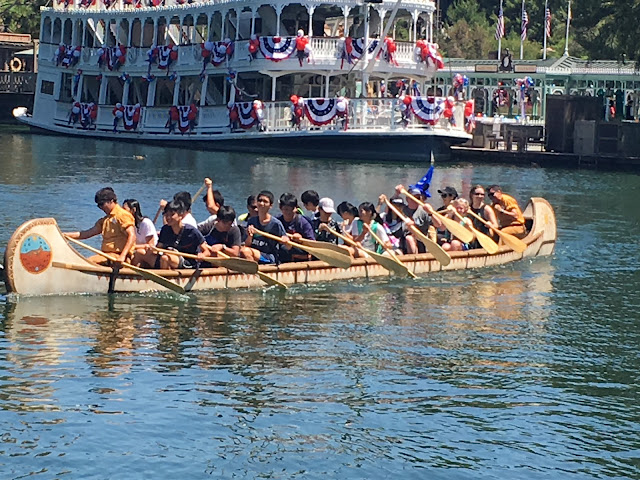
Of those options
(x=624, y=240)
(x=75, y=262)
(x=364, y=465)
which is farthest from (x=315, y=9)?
(x=364, y=465)

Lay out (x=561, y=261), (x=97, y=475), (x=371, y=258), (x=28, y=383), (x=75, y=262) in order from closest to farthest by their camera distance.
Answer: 1. (x=97, y=475)
2. (x=28, y=383)
3. (x=75, y=262)
4. (x=371, y=258)
5. (x=561, y=261)

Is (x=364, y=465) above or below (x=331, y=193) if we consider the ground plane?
below

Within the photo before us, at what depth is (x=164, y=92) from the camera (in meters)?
56.0

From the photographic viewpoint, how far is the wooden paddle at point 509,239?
23219mm

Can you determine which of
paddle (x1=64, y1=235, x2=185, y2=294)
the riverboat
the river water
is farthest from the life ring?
paddle (x1=64, y1=235, x2=185, y2=294)

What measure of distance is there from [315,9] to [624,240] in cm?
2287

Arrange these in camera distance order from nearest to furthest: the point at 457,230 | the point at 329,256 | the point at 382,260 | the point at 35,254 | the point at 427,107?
1. the point at 35,254
2. the point at 329,256
3. the point at 382,260
4. the point at 457,230
5. the point at 427,107

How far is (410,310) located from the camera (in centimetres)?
1914

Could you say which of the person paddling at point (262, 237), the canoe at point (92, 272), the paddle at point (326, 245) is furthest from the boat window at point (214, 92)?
the person paddling at point (262, 237)

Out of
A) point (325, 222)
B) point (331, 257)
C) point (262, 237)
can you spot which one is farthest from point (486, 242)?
point (262, 237)

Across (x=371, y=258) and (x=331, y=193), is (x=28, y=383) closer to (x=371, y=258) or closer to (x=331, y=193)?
(x=371, y=258)

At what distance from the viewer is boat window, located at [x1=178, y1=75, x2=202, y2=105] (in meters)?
53.0

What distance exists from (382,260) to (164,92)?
3638 centimetres

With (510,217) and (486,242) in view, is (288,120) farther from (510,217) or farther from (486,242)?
(486,242)
